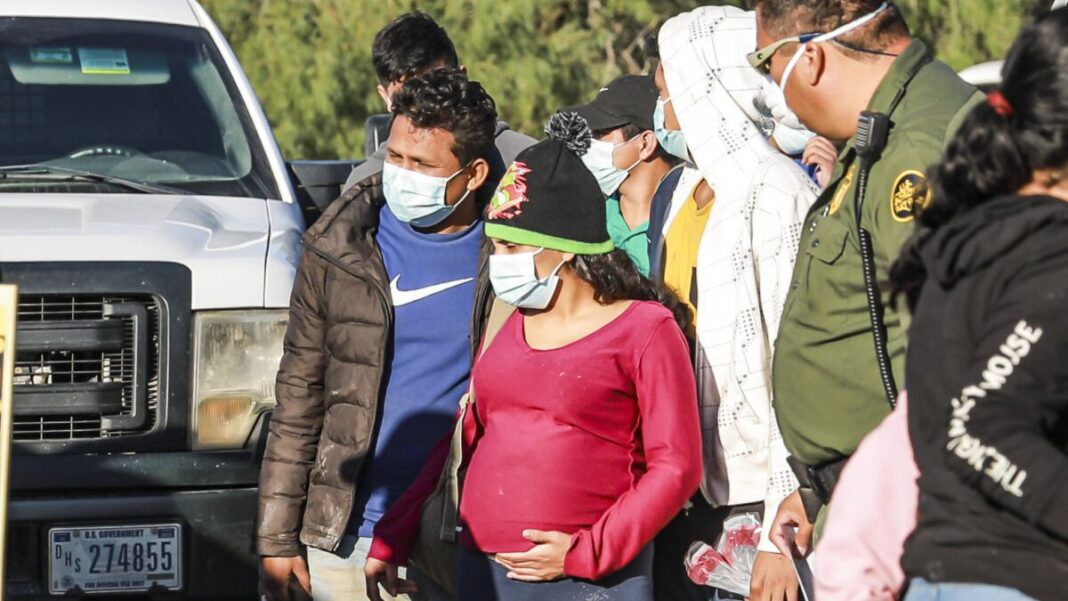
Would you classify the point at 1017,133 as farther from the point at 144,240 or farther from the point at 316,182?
the point at 316,182

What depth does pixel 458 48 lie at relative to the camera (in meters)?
15.3

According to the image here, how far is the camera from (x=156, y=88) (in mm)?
6707

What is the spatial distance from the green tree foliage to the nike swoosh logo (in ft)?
33.9

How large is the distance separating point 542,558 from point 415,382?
103 centimetres

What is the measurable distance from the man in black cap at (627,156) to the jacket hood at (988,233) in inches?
112

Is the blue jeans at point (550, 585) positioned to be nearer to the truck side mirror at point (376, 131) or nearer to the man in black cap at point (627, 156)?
the man in black cap at point (627, 156)

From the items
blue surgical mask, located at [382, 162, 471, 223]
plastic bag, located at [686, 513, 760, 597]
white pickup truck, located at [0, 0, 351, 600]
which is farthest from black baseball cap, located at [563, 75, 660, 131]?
plastic bag, located at [686, 513, 760, 597]

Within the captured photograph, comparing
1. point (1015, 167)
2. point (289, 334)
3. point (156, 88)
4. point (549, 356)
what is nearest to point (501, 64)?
point (156, 88)

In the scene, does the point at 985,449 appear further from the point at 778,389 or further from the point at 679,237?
the point at 679,237

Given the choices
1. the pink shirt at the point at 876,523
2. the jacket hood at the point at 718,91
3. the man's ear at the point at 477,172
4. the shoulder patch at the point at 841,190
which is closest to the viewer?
the pink shirt at the point at 876,523

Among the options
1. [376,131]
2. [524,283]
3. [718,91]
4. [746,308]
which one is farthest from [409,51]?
[746,308]

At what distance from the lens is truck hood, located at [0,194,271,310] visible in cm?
556

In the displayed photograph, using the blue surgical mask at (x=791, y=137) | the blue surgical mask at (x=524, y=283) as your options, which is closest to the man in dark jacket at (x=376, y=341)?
the blue surgical mask at (x=524, y=283)

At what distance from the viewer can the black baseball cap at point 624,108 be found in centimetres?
536
